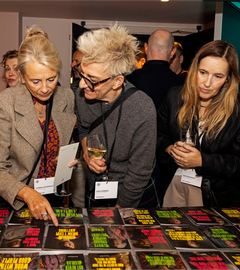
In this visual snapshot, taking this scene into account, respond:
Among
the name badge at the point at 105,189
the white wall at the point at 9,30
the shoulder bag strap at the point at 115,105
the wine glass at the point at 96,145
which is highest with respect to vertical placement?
the white wall at the point at 9,30

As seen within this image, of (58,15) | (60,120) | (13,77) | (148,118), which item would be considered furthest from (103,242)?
(58,15)

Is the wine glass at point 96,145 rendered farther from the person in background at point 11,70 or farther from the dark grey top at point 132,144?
the person in background at point 11,70

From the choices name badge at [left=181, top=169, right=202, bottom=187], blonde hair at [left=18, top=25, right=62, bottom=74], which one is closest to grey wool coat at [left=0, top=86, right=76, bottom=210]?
blonde hair at [left=18, top=25, right=62, bottom=74]

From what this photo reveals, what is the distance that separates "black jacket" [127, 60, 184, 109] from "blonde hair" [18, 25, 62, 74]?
1.05m

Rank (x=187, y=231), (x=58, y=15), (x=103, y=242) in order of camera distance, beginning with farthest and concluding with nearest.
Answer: (x=58, y=15) → (x=187, y=231) → (x=103, y=242)

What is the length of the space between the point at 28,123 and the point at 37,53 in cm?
39

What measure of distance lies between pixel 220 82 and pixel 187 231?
101 cm

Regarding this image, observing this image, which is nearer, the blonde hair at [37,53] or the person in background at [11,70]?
the blonde hair at [37,53]

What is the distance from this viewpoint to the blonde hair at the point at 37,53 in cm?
140

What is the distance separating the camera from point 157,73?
2395 mm

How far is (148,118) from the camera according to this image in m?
1.51

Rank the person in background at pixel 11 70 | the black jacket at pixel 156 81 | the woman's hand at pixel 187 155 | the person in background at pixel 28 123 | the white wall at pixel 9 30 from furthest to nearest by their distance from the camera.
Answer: the white wall at pixel 9 30
the person in background at pixel 11 70
the black jacket at pixel 156 81
the woman's hand at pixel 187 155
the person in background at pixel 28 123

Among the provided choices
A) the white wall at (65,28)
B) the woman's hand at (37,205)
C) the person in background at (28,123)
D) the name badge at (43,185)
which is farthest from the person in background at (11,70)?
the white wall at (65,28)

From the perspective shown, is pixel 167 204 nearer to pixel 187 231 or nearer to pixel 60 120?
pixel 187 231
